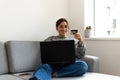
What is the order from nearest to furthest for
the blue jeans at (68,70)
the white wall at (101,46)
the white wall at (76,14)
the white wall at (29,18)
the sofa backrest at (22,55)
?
the blue jeans at (68,70) → the sofa backrest at (22,55) → the white wall at (29,18) → the white wall at (101,46) → the white wall at (76,14)

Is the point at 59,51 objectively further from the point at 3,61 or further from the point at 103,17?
the point at 103,17

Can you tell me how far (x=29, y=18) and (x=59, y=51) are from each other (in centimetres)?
82

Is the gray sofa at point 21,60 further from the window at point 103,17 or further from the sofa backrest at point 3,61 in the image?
the window at point 103,17

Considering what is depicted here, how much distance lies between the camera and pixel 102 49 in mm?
2908

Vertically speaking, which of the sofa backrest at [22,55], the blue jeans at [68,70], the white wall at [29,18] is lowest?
the blue jeans at [68,70]

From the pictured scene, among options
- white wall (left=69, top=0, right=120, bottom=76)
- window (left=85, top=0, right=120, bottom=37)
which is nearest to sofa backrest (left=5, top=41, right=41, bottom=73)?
white wall (left=69, top=0, right=120, bottom=76)

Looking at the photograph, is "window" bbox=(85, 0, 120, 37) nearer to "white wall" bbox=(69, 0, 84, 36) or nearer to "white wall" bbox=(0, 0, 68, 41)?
"white wall" bbox=(69, 0, 84, 36)

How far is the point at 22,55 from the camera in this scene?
7.63 ft

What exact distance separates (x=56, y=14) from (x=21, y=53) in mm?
1001

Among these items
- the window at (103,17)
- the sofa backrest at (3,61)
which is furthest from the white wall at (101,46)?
the sofa backrest at (3,61)

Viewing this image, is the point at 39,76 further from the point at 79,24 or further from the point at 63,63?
the point at 79,24

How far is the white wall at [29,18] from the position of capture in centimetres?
255

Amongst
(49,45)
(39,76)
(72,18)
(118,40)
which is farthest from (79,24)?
(39,76)

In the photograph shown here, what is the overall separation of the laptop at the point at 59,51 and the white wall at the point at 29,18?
0.59 meters
